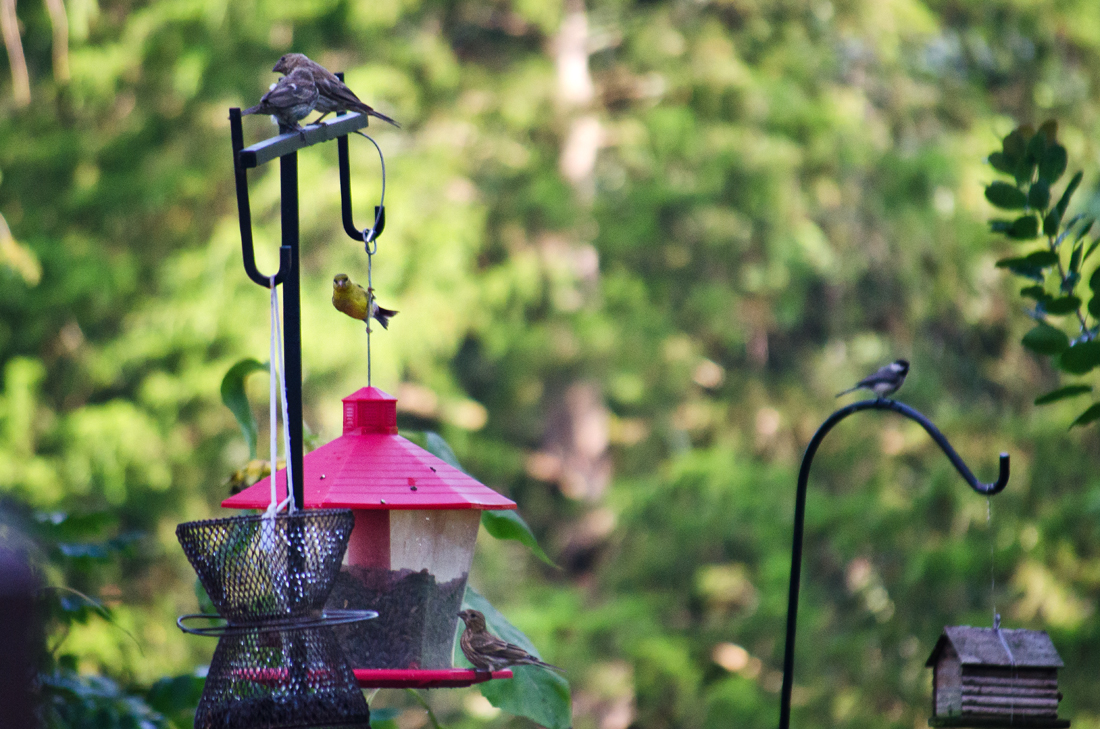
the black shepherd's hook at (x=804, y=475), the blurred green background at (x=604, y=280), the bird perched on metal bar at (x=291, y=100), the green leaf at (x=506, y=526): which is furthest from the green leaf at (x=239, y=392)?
the blurred green background at (x=604, y=280)

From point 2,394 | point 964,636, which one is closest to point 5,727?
point 964,636

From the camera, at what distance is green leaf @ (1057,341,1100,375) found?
1943 millimetres

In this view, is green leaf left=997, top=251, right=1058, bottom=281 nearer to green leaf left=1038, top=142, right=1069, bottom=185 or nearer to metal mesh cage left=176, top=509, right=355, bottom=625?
green leaf left=1038, top=142, right=1069, bottom=185

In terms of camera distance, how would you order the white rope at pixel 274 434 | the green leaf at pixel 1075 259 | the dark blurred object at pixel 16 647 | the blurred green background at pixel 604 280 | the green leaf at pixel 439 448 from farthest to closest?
the blurred green background at pixel 604 280
the green leaf at pixel 439 448
the green leaf at pixel 1075 259
the white rope at pixel 274 434
the dark blurred object at pixel 16 647

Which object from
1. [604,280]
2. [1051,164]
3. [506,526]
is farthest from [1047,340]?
[604,280]

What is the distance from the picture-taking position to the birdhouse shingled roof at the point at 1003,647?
2.32m

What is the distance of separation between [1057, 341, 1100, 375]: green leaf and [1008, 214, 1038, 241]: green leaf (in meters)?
0.22

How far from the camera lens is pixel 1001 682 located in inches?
92.1

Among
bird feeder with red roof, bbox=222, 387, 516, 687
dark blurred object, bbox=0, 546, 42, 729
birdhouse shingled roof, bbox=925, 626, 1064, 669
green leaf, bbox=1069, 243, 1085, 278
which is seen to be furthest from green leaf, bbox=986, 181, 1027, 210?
dark blurred object, bbox=0, 546, 42, 729

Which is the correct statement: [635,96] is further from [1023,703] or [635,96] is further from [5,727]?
[5,727]

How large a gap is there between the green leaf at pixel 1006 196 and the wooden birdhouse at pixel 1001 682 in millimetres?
903

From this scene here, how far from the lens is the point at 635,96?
9.59m

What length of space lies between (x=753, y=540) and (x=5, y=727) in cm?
807

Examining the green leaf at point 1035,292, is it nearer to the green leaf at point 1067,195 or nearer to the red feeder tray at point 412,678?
the green leaf at point 1067,195
